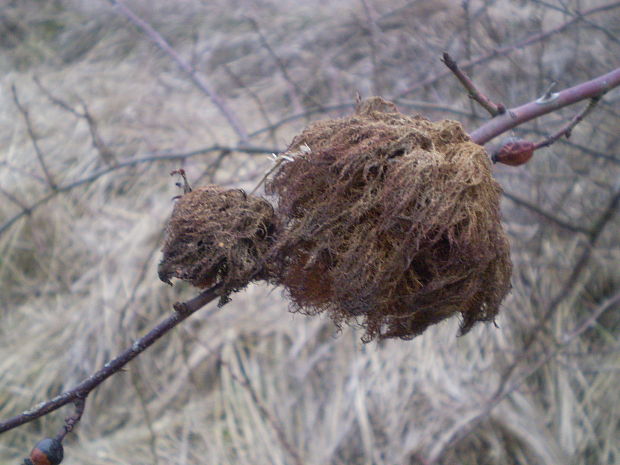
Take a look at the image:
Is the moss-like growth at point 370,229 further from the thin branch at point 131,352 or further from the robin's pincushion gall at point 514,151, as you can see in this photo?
the robin's pincushion gall at point 514,151

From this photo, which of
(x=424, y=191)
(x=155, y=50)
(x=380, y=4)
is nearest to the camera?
(x=424, y=191)

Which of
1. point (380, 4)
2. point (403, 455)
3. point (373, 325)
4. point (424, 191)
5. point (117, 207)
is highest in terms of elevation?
point (380, 4)

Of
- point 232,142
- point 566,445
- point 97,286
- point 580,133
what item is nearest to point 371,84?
point 232,142

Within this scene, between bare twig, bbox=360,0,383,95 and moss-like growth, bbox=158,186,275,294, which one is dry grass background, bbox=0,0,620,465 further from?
moss-like growth, bbox=158,186,275,294

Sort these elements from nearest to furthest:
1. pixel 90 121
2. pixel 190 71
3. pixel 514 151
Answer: pixel 514 151
pixel 190 71
pixel 90 121

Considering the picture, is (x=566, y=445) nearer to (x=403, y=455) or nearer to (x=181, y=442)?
(x=403, y=455)

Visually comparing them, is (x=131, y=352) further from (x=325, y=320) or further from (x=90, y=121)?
(x=325, y=320)

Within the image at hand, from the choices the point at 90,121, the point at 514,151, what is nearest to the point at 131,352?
the point at 514,151
